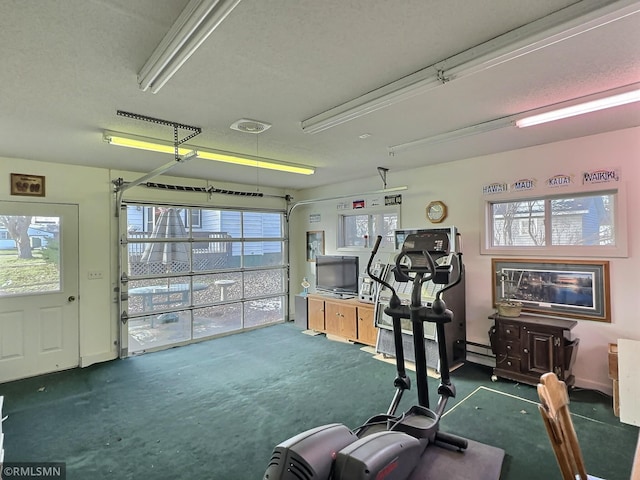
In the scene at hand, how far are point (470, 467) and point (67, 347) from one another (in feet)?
15.9

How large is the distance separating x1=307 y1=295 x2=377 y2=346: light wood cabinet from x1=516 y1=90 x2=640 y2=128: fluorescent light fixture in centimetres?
326

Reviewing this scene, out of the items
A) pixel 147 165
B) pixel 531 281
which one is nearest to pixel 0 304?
pixel 147 165

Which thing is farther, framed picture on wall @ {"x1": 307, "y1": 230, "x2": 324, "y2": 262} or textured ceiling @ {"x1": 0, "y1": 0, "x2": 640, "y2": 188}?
framed picture on wall @ {"x1": 307, "y1": 230, "x2": 324, "y2": 262}

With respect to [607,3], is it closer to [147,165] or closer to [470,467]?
[470,467]

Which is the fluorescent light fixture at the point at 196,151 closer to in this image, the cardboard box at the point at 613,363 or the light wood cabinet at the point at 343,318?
the light wood cabinet at the point at 343,318

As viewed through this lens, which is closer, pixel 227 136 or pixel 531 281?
pixel 227 136

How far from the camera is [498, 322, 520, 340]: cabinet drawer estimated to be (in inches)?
153

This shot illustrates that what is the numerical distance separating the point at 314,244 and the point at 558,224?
4074 millimetres

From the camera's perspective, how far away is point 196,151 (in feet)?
10.7

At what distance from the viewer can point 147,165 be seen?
485cm

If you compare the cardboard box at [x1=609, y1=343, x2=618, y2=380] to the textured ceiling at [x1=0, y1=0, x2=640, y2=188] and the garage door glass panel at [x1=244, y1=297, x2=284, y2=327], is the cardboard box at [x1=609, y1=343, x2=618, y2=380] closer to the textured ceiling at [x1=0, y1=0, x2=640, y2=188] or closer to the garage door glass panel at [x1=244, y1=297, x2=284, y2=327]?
the textured ceiling at [x1=0, y1=0, x2=640, y2=188]

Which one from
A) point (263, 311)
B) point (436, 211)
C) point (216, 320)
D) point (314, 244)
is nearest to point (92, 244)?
point (216, 320)

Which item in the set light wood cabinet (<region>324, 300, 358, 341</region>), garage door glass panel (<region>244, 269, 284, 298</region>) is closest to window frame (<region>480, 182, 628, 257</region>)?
light wood cabinet (<region>324, 300, 358, 341</region>)

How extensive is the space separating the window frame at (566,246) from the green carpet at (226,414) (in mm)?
1454
